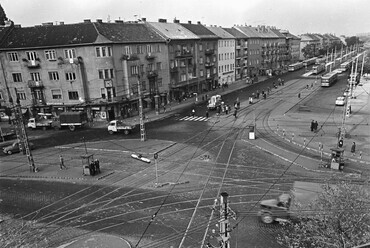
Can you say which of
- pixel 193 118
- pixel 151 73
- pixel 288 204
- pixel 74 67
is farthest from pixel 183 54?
pixel 288 204

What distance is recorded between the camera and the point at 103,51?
4944 cm

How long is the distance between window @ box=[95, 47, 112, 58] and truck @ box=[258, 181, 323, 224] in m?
38.8

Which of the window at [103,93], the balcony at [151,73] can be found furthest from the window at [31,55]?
the balcony at [151,73]

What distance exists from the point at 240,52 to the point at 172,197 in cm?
8212

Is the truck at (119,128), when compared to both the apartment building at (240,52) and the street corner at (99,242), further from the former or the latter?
the apartment building at (240,52)

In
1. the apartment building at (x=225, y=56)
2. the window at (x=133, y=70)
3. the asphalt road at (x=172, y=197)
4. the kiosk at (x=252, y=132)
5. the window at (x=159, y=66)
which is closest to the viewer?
the asphalt road at (x=172, y=197)

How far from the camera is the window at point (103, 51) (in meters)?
49.1

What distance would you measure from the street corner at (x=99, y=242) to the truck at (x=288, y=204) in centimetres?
912

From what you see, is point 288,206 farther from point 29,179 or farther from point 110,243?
point 29,179

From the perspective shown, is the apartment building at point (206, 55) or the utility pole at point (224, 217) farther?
the apartment building at point (206, 55)

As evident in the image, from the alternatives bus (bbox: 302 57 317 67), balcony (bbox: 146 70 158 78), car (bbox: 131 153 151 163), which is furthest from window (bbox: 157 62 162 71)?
bus (bbox: 302 57 317 67)

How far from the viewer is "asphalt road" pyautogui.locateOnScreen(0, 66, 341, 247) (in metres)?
18.9

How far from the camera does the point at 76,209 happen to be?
22.3 m

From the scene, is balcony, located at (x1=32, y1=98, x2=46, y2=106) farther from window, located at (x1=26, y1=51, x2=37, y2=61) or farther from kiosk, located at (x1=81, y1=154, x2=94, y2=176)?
kiosk, located at (x1=81, y1=154, x2=94, y2=176)
